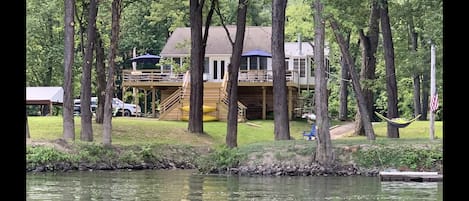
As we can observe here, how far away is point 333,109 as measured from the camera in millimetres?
53125

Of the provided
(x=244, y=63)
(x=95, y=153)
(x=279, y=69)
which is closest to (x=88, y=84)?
(x=95, y=153)

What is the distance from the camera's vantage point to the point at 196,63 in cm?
3247

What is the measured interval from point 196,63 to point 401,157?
42.6 feet

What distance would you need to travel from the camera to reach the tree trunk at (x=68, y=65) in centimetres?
2611

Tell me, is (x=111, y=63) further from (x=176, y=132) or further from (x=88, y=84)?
(x=176, y=132)

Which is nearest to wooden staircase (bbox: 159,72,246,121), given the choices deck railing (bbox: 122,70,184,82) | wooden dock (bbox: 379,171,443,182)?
deck railing (bbox: 122,70,184,82)

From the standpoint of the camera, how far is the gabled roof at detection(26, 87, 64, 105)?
43.6 meters

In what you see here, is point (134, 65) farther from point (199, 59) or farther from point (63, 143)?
point (63, 143)

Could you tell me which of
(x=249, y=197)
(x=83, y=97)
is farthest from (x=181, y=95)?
(x=249, y=197)

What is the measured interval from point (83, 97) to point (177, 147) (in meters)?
4.84
